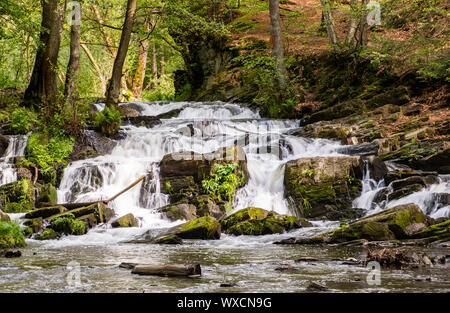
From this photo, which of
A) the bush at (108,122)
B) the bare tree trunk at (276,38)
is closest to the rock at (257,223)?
the bush at (108,122)

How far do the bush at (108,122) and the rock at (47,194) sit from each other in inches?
151

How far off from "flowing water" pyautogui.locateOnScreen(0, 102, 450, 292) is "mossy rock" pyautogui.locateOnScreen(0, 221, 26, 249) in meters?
Answer: 0.23

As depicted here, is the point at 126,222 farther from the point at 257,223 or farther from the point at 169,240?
the point at 257,223

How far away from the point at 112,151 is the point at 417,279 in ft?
41.5

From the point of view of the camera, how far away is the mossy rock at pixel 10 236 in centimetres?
770

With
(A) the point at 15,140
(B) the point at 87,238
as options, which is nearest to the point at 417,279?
(B) the point at 87,238

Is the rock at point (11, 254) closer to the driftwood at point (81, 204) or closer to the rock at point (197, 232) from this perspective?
the rock at point (197, 232)

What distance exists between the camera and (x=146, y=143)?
15711mm

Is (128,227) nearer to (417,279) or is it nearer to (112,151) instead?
(112,151)

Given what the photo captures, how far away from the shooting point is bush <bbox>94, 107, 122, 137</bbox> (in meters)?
15.9

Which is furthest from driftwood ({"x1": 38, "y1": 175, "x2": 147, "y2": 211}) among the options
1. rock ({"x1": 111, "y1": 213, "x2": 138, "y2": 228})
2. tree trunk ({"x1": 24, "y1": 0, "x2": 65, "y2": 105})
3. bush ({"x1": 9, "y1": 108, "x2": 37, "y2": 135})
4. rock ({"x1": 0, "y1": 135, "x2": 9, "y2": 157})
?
tree trunk ({"x1": 24, "y1": 0, "x2": 65, "y2": 105})

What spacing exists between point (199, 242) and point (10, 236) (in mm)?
3499

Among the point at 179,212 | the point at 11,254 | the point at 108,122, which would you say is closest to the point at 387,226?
the point at 179,212

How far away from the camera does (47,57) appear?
16203 millimetres
